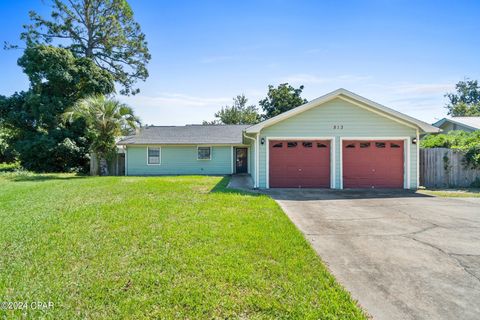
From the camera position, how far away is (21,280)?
3.21 metres

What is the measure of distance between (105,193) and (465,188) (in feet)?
50.4

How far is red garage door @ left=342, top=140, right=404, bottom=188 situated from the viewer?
11.5m

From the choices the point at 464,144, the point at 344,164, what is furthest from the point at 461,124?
the point at 344,164

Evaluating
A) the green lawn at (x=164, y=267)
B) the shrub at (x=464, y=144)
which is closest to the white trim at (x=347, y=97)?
the shrub at (x=464, y=144)

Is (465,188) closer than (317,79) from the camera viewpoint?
Yes

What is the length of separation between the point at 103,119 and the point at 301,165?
510 inches

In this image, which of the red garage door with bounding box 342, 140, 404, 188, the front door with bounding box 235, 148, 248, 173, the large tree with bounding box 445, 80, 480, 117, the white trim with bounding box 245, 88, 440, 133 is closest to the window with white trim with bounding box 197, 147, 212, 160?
the front door with bounding box 235, 148, 248, 173

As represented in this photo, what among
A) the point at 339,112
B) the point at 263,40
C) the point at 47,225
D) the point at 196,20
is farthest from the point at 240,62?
the point at 47,225

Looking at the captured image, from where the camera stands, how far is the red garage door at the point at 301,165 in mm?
11484

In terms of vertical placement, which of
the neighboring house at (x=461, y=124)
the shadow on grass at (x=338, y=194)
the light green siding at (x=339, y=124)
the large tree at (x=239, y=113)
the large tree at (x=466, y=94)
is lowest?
the shadow on grass at (x=338, y=194)

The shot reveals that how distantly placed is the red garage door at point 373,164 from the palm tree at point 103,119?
14.0 meters

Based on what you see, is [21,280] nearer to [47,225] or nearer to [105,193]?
[47,225]

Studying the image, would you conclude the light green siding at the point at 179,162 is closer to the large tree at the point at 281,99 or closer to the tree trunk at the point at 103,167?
the tree trunk at the point at 103,167

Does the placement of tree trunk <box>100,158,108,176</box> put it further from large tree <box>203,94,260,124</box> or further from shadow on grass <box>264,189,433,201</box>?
large tree <box>203,94,260,124</box>
